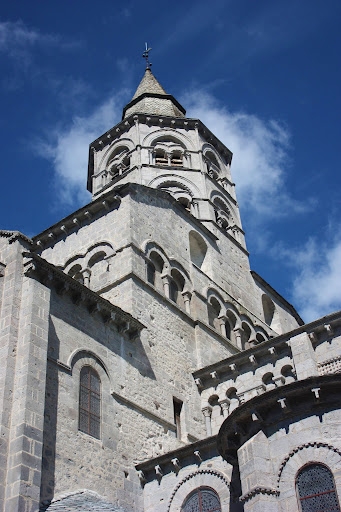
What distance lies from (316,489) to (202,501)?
4.47m

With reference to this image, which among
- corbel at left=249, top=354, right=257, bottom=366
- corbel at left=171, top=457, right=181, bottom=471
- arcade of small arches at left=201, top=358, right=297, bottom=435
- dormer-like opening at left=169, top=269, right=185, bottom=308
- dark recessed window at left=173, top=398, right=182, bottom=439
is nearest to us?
corbel at left=171, top=457, right=181, bottom=471

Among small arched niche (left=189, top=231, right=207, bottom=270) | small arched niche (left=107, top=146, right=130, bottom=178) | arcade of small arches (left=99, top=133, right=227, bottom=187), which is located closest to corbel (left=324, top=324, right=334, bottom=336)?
Result: small arched niche (left=189, top=231, right=207, bottom=270)

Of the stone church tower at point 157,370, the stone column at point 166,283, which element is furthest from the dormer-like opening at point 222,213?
the stone column at point 166,283

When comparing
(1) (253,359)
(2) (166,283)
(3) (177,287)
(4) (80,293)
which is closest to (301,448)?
(1) (253,359)

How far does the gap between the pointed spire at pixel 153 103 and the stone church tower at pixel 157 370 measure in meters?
5.23

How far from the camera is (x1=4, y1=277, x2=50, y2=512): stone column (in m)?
15.3

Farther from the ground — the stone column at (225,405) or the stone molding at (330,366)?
the stone column at (225,405)

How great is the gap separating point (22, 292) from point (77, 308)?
223cm

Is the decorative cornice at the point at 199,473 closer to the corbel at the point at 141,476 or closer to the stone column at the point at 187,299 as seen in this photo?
the corbel at the point at 141,476

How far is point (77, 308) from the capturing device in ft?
66.9

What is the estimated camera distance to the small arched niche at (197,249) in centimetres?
2952

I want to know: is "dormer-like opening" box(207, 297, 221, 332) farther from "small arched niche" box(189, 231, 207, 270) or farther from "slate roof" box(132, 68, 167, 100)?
"slate roof" box(132, 68, 167, 100)

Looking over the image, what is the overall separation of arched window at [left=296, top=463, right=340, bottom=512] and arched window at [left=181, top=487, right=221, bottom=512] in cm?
356

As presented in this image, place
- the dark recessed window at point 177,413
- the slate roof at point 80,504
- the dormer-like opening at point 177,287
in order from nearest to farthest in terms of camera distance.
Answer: the slate roof at point 80,504
the dark recessed window at point 177,413
the dormer-like opening at point 177,287
